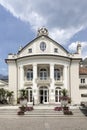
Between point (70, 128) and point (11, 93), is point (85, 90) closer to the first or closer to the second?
point (11, 93)

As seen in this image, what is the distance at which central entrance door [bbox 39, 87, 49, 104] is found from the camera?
2125 inches

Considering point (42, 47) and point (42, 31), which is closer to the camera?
point (42, 47)

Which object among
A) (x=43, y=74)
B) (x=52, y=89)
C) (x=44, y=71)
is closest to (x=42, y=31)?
(x=44, y=71)

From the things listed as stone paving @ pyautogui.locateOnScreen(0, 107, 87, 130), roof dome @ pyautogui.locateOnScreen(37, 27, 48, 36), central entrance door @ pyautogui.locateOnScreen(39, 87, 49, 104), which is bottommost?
stone paving @ pyautogui.locateOnScreen(0, 107, 87, 130)

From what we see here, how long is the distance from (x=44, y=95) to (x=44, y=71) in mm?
4262

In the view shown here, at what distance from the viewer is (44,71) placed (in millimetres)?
55062

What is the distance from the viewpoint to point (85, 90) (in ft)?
192

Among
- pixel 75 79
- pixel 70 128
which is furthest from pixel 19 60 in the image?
pixel 70 128

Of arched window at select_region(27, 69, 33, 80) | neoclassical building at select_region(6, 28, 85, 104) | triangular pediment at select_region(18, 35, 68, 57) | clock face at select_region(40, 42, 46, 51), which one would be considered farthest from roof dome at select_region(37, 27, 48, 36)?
arched window at select_region(27, 69, 33, 80)

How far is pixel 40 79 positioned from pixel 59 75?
143 inches

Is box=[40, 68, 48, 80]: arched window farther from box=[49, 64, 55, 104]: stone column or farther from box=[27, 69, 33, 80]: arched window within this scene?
box=[49, 64, 55, 104]: stone column

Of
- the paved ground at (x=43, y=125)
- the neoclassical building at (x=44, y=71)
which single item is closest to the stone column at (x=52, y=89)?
the neoclassical building at (x=44, y=71)

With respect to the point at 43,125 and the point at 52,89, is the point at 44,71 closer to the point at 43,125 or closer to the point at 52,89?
the point at 52,89

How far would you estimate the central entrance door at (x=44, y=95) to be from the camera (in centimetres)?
5397
